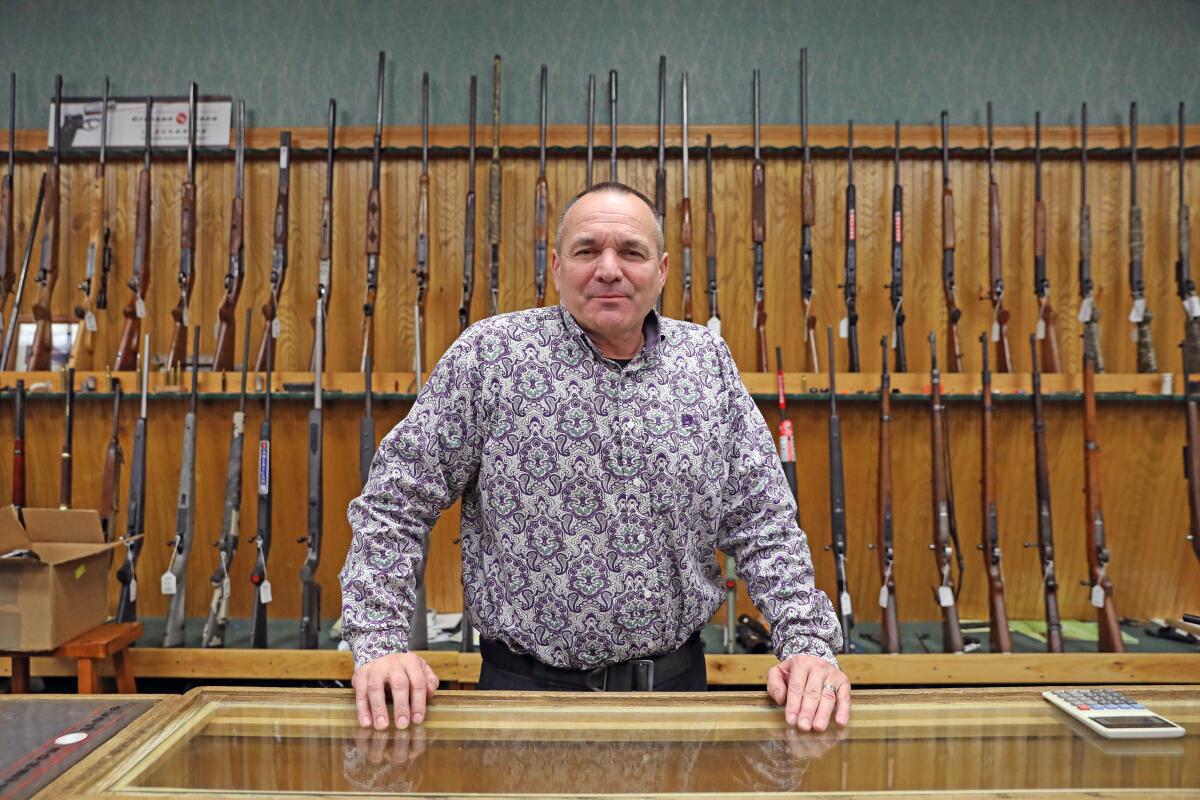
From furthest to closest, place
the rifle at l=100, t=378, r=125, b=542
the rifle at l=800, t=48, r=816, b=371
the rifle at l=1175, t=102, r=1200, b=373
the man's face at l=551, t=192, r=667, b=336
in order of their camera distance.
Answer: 1. the rifle at l=800, t=48, r=816, b=371
2. the rifle at l=1175, t=102, r=1200, b=373
3. the rifle at l=100, t=378, r=125, b=542
4. the man's face at l=551, t=192, r=667, b=336

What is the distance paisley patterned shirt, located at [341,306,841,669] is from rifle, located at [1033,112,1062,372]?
2.66 metres

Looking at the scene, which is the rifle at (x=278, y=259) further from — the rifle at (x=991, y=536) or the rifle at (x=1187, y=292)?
the rifle at (x=1187, y=292)

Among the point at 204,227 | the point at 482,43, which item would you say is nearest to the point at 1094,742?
the point at 482,43

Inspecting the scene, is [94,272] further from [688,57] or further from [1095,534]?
[1095,534]

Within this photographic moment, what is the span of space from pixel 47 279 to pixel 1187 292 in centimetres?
523

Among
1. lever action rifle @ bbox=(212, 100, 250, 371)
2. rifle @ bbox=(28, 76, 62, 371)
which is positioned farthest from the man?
rifle @ bbox=(28, 76, 62, 371)

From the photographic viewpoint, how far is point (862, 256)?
12.8ft

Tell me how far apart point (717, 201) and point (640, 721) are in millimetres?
3274

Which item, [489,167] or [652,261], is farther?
[489,167]

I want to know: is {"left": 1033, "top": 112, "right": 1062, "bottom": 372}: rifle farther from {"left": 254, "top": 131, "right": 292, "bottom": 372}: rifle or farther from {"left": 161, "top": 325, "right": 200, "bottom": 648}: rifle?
{"left": 161, "top": 325, "right": 200, "bottom": 648}: rifle

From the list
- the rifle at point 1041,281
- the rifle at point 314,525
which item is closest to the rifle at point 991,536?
the rifle at point 1041,281

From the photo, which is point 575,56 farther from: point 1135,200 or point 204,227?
point 1135,200

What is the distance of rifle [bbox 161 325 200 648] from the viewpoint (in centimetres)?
319

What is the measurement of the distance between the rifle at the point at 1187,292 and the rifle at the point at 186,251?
177 inches
